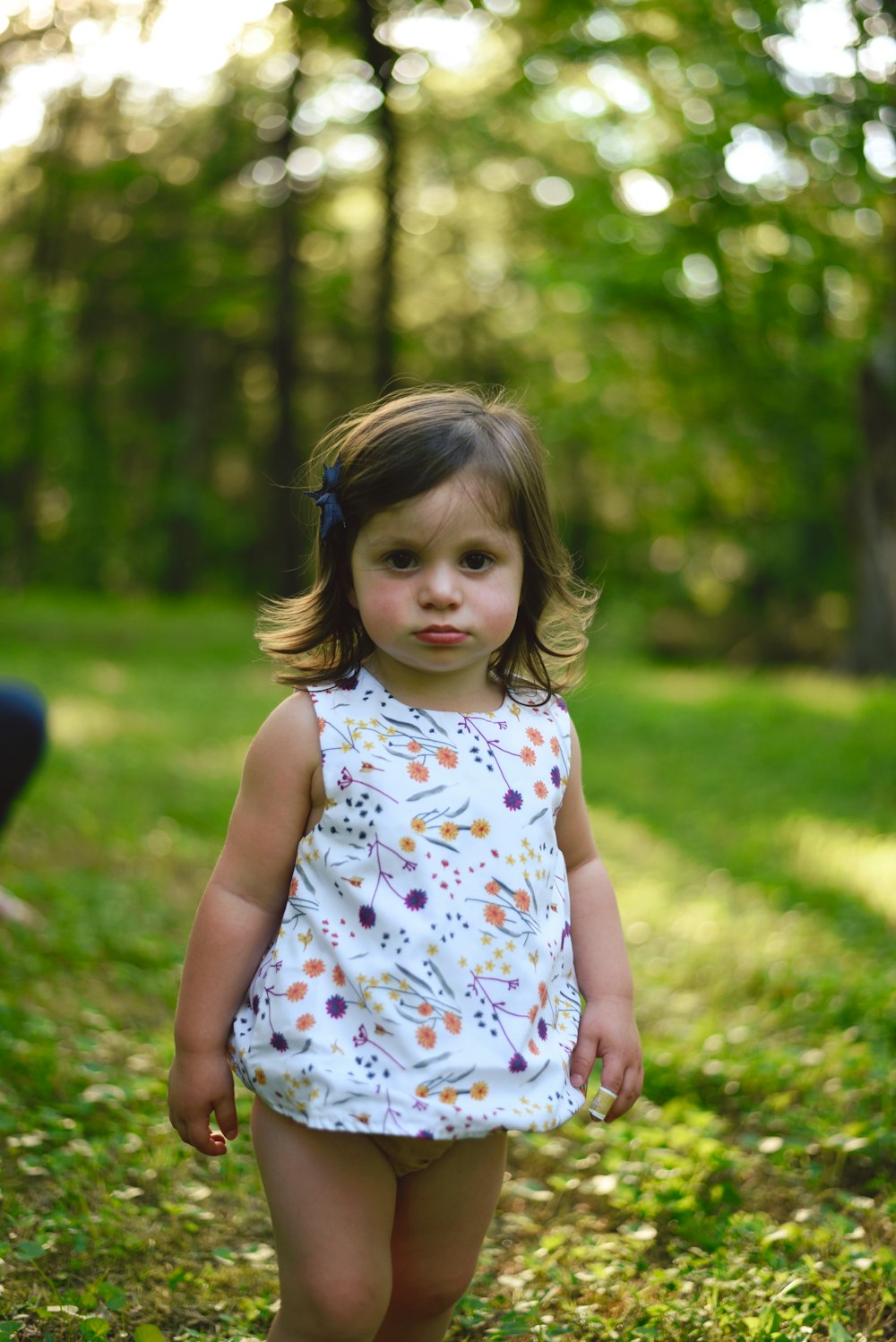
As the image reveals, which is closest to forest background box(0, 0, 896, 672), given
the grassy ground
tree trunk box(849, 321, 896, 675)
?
tree trunk box(849, 321, 896, 675)

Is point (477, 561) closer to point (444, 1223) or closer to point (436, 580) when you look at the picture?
point (436, 580)

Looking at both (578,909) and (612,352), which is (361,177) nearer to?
(612,352)

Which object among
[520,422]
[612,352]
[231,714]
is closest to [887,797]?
[231,714]

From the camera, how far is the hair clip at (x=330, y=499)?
6.44 ft

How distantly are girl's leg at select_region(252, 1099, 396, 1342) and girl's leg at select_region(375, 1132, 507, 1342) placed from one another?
102 millimetres

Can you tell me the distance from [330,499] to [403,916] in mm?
645

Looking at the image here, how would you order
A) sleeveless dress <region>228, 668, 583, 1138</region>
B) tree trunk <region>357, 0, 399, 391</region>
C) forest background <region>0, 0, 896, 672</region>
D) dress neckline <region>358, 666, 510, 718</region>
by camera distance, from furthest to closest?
tree trunk <region>357, 0, 399, 391</region>, forest background <region>0, 0, 896, 672</region>, dress neckline <region>358, 666, 510, 718</region>, sleeveless dress <region>228, 668, 583, 1138</region>

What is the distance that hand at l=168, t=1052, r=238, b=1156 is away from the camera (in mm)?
1854

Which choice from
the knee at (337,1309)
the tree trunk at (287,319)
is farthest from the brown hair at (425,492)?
the tree trunk at (287,319)

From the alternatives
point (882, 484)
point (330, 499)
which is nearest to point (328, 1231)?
point (330, 499)

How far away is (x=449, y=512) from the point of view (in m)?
1.89

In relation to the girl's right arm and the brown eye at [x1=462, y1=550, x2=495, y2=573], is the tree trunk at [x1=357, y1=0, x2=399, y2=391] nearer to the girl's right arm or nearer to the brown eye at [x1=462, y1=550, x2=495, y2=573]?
the brown eye at [x1=462, y1=550, x2=495, y2=573]

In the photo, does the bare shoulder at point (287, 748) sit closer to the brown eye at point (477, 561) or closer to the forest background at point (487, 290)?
the brown eye at point (477, 561)

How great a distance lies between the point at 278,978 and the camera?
5.86ft
